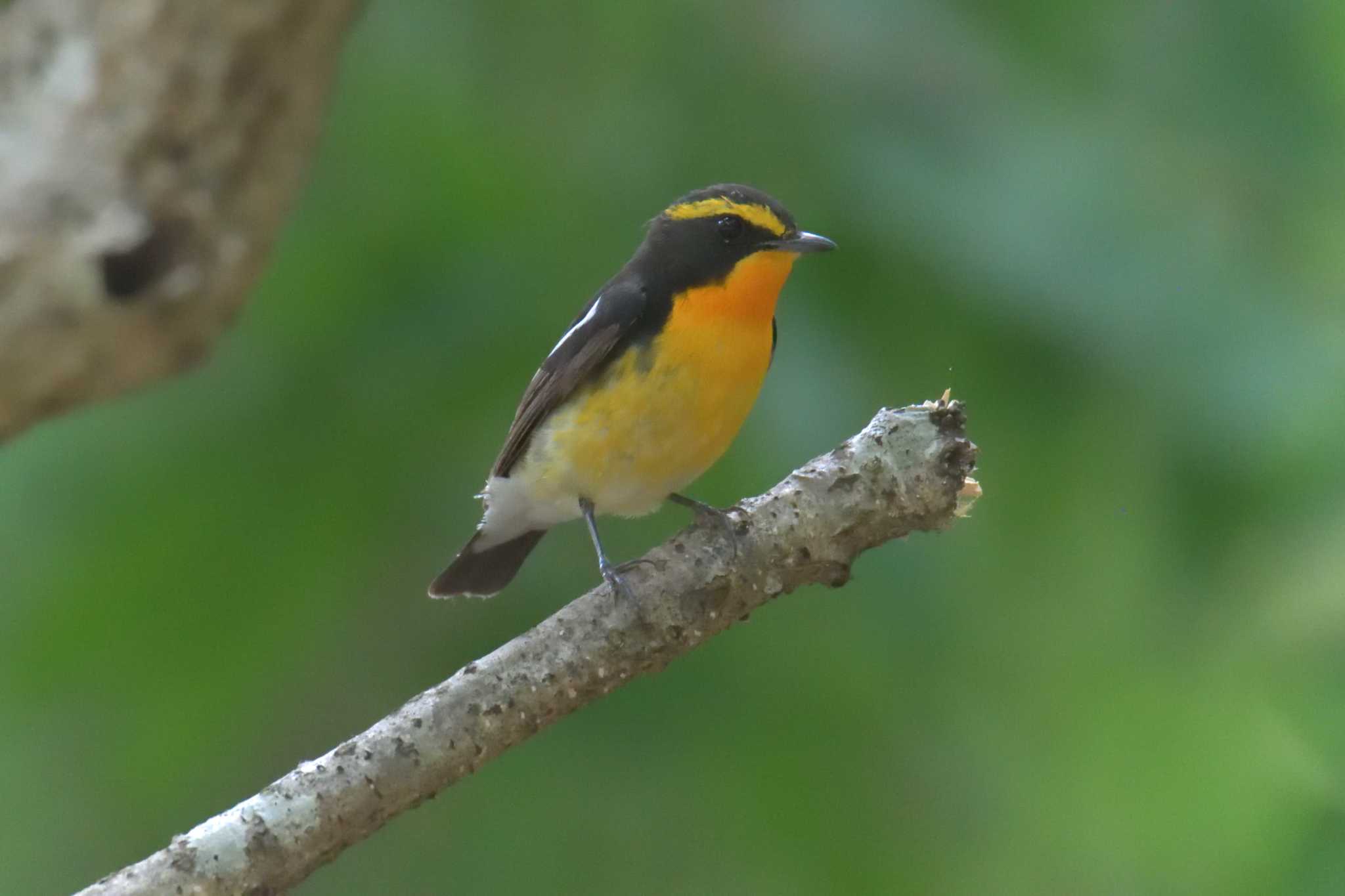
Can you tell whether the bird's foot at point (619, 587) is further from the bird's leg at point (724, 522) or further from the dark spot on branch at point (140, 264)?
the dark spot on branch at point (140, 264)

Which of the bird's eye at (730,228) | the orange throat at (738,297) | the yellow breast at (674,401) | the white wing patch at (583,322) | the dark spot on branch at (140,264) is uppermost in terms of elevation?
the dark spot on branch at (140,264)

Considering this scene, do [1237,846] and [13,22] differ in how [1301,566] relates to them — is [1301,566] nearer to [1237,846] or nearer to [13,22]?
[1237,846]

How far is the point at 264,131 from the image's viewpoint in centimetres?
429

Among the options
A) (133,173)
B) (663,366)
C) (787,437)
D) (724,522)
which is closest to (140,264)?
(133,173)

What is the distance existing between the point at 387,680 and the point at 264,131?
7.67 ft

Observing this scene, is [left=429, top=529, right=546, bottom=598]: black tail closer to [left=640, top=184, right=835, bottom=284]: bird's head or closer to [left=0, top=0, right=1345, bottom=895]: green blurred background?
[left=0, top=0, right=1345, bottom=895]: green blurred background

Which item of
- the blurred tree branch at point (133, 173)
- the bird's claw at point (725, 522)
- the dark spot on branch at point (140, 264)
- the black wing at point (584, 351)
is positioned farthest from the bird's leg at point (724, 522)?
the dark spot on branch at point (140, 264)

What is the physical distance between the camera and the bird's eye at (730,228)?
4.84 metres

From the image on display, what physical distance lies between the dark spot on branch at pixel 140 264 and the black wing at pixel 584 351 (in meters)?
1.17

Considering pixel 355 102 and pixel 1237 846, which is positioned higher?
pixel 355 102

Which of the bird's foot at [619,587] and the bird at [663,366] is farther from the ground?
the bird at [663,366]

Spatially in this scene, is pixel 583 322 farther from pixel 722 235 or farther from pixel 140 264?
pixel 140 264

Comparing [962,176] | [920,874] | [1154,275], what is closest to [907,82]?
[962,176]

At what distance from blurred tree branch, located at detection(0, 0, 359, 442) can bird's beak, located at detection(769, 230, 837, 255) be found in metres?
1.40
